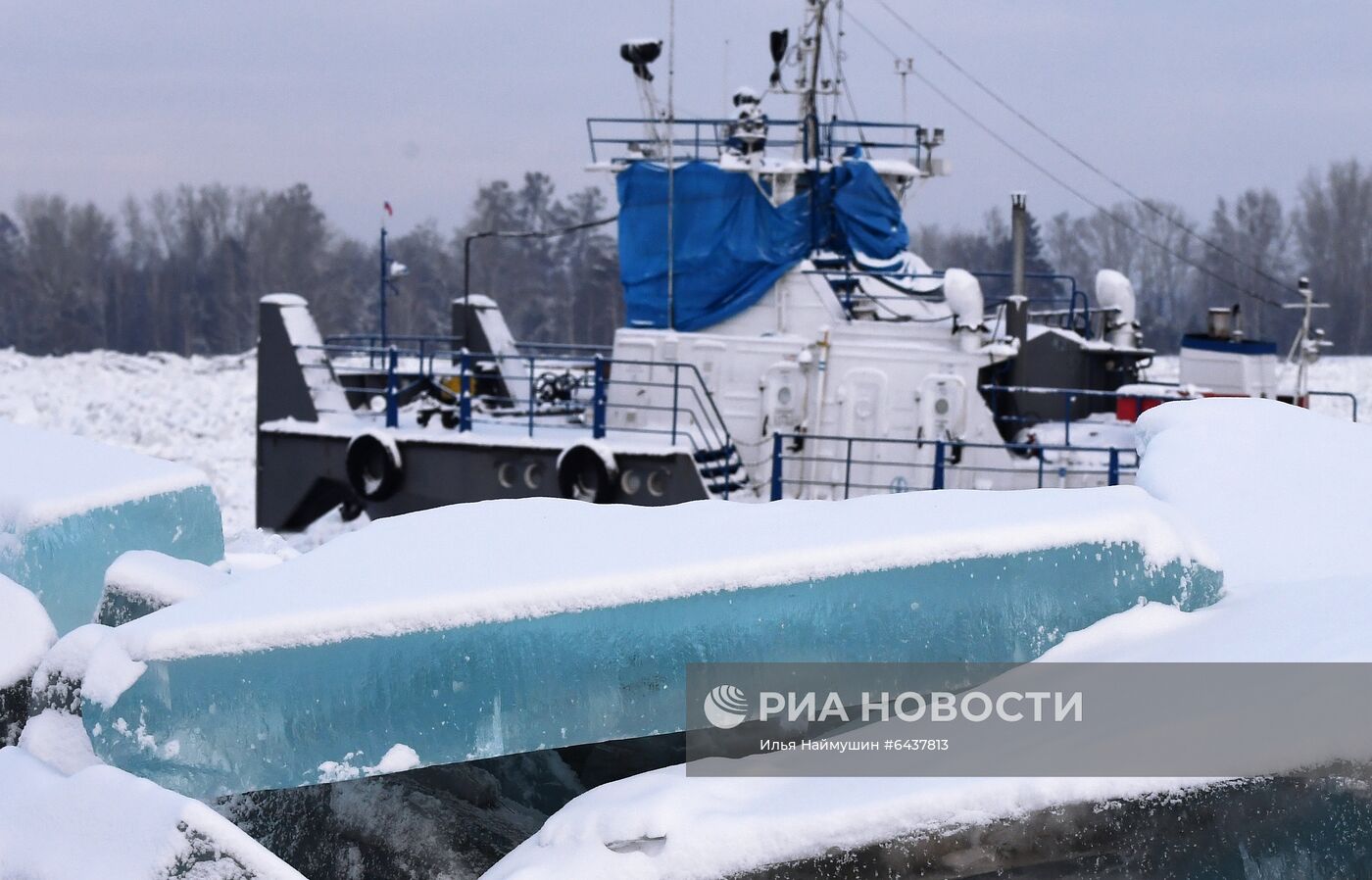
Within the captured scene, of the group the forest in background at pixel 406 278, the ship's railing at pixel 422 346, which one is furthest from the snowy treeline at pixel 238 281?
the ship's railing at pixel 422 346

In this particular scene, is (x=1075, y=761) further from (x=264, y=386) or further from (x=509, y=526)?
(x=264, y=386)

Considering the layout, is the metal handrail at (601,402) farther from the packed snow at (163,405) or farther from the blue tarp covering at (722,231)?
the packed snow at (163,405)

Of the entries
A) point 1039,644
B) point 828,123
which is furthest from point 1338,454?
point 828,123

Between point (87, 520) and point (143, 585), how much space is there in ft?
2.13

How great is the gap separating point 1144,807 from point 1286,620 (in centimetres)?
67

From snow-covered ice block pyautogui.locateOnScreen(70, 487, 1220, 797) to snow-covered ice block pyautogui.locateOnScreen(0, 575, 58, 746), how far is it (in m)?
0.28

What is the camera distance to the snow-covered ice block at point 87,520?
4184 mm

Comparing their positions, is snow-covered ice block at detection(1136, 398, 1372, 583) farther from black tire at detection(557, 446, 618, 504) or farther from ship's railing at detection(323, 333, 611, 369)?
ship's railing at detection(323, 333, 611, 369)

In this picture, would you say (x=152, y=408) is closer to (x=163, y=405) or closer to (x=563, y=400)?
(x=163, y=405)

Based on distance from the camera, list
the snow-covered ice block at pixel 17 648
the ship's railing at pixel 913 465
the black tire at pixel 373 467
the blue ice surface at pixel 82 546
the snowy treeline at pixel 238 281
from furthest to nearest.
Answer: the snowy treeline at pixel 238 281 → the black tire at pixel 373 467 → the ship's railing at pixel 913 465 → the blue ice surface at pixel 82 546 → the snow-covered ice block at pixel 17 648

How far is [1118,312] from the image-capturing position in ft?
48.1

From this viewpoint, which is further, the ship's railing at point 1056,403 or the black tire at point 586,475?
the black tire at point 586,475

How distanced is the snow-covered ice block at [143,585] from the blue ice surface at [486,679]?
685 mm

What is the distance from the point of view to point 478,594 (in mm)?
3117
